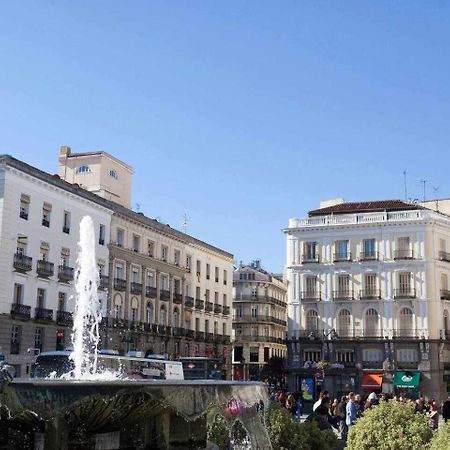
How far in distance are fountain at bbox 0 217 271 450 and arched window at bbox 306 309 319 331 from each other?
43941 millimetres

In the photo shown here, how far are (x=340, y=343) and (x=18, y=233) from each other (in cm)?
2582

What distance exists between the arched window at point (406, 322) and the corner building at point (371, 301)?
2.8 inches

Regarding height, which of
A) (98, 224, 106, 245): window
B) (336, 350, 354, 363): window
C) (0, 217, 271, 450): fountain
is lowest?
(0, 217, 271, 450): fountain

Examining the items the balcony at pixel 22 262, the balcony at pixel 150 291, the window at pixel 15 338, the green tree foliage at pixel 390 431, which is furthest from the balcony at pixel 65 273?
the green tree foliage at pixel 390 431

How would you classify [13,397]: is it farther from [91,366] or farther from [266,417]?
[91,366]

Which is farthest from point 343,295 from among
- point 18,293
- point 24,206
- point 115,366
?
point 115,366

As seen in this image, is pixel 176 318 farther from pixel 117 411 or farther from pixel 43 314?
pixel 117 411

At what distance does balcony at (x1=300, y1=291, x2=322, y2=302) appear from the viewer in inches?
2167

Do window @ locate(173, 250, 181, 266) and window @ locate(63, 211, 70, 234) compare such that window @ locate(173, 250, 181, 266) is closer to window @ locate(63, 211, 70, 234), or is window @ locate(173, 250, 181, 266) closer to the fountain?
window @ locate(63, 211, 70, 234)

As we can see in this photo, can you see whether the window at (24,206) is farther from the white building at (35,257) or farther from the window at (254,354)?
the window at (254,354)

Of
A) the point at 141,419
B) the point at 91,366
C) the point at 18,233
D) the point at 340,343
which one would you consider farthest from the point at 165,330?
the point at 141,419

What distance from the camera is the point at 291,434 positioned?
1290cm

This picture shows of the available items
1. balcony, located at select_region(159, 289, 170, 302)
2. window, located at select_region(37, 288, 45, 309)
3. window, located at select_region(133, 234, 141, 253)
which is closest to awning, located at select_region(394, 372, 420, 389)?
balcony, located at select_region(159, 289, 170, 302)

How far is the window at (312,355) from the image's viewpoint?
54.6 metres
